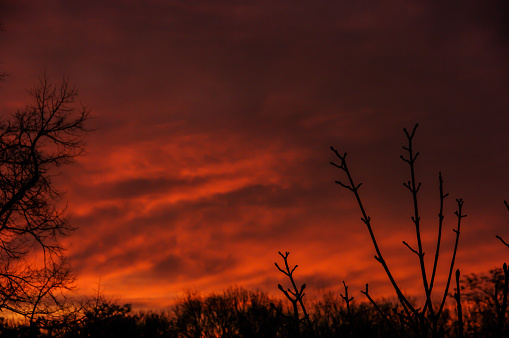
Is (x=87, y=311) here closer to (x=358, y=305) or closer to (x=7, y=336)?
(x=7, y=336)

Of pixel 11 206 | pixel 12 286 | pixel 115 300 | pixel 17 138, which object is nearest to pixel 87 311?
pixel 115 300

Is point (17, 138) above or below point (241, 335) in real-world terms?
above

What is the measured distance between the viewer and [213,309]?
1208 inches

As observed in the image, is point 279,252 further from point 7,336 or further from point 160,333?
point 160,333

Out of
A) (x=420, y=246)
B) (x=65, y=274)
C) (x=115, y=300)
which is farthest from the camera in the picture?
(x=115, y=300)

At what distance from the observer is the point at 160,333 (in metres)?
30.3

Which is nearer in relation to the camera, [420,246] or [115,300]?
[420,246]

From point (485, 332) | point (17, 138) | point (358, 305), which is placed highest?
point (17, 138)

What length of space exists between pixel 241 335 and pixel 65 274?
32.4ft

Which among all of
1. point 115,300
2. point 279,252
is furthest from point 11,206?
point 279,252

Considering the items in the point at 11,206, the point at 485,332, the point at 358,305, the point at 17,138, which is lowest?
the point at 485,332

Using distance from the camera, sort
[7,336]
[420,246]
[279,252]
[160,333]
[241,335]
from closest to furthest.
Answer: [420,246] → [279,252] → [7,336] → [241,335] → [160,333]

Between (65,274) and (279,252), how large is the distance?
18528 millimetres

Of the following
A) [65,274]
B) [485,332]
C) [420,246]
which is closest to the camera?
[420,246]
